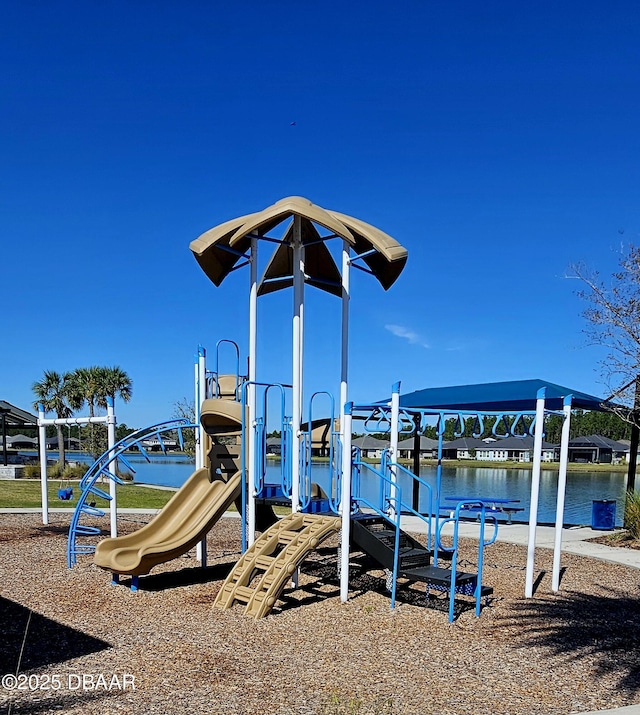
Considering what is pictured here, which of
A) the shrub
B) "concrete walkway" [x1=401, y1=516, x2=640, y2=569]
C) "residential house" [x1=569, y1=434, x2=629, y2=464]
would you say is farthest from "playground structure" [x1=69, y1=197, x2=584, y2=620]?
"residential house" [x1=569, y1=434, x2=629, y2=464]

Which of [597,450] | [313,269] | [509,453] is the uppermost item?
[313,269]

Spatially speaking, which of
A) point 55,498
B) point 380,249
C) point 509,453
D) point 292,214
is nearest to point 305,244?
point 292,214

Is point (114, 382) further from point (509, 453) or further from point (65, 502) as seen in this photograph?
point (509, 453)

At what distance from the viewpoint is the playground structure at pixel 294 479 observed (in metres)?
7.19

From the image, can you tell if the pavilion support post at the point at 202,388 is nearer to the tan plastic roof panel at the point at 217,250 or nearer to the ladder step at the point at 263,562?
the tan plastic roof panel at the point at 217,250

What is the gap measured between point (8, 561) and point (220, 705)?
6.20m

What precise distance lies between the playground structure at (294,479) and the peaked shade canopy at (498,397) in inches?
205

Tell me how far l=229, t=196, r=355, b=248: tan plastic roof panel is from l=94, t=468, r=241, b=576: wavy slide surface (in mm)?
2964

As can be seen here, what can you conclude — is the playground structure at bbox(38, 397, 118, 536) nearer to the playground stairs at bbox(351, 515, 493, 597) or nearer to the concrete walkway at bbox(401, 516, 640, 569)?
the playground stairs at bbox(351, 515, 493, 597)

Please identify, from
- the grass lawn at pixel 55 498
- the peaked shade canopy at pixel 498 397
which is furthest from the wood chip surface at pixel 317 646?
the grass lawn at pixel 55 498

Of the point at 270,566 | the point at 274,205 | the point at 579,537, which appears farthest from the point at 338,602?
the point at 579,537

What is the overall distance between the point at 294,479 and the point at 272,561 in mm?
1115

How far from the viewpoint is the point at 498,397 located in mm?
14180

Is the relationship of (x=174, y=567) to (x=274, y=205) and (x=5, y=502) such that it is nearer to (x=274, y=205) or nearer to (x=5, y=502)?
(x=274, y=205)
